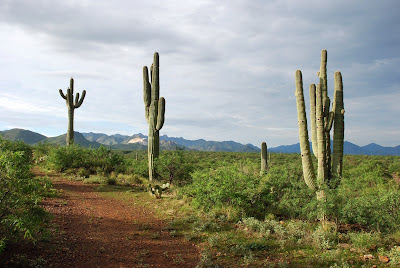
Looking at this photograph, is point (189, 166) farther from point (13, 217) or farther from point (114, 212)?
point (13, 217)

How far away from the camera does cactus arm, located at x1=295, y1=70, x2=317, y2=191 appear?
31.2 feet

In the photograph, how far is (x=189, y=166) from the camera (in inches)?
623

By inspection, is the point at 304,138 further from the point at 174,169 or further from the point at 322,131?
the point at 174,169

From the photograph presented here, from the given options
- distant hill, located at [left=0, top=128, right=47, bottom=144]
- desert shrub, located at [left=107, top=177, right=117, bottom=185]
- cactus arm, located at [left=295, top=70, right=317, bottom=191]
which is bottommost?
desert shrub, located at [left=107, top=177, right=117, bottom=185]

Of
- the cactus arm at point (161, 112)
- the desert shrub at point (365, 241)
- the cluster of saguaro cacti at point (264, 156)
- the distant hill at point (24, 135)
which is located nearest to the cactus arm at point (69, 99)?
the cactus arm at point (161, 112)

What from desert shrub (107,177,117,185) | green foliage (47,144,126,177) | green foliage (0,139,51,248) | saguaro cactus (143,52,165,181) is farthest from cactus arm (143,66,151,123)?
green foliage (0,139,51,248)

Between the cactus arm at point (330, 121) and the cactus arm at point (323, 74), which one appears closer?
the cactus arm at point (330, 121)

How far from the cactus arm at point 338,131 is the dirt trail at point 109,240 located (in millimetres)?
6346

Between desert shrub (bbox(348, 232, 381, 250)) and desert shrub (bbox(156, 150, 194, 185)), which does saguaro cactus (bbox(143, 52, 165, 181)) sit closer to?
desert shrub (bbox(156, 150, 194, 185))

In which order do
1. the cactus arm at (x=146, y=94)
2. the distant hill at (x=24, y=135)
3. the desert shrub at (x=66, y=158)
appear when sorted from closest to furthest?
the cactus arm at (x=146, y=94), the desert shrub at (x=66, y=158), the distant hill at (x=24, y=135)

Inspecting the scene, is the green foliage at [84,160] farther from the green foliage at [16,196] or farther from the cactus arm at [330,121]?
the cactus arm at [330,121]

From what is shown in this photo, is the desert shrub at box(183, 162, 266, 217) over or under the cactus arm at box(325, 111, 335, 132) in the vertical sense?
under

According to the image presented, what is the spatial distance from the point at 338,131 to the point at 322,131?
1.12 meters

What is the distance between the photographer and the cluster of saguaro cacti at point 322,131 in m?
9.57
